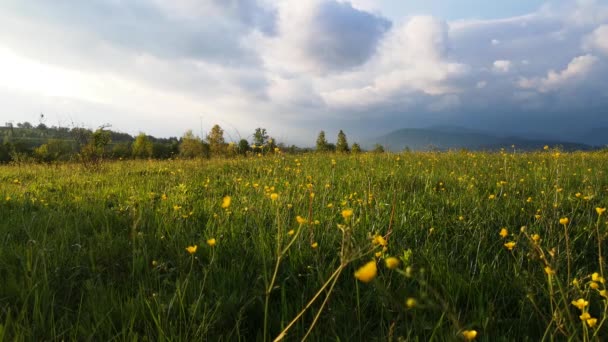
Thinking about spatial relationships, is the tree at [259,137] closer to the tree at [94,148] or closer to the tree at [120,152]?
the tree at [94,148]

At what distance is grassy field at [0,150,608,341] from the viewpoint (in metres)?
1.43

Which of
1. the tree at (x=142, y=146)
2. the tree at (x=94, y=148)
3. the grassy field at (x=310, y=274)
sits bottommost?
the grassy field at (x=310, y=274)

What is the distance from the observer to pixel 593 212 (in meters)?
3.05

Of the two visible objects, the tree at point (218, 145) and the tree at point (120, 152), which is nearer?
the tree at point (218, 145)

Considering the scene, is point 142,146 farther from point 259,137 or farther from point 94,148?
point 259,137

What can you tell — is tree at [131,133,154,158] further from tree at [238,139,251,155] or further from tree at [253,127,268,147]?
tree at [253,127,268,147]

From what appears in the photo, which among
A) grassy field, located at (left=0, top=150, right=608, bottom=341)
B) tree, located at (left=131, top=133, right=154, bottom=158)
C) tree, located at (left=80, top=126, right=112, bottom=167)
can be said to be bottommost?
grassy field, located at (left=0, top=150, right=608, bottom=341)

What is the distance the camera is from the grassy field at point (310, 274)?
4.70 feet

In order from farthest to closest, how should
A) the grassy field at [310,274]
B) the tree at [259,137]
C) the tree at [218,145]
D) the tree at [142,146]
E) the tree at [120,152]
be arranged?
the tree at [142,146] < the tree at [120,152] < the tree at [218,145] < the tree at [259,137] < the grassy field at [310,274]

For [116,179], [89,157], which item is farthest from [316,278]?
[89,157]

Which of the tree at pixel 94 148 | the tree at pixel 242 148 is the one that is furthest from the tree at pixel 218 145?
the tree at pixel 94 148

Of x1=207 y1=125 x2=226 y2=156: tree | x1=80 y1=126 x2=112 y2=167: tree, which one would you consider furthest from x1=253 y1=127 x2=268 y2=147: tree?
x1=80 y1=126 x2=112 y2=167: tree

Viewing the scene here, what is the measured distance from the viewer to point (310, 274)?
1855 mm

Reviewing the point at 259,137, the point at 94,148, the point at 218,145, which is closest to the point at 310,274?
the point at 259,137
